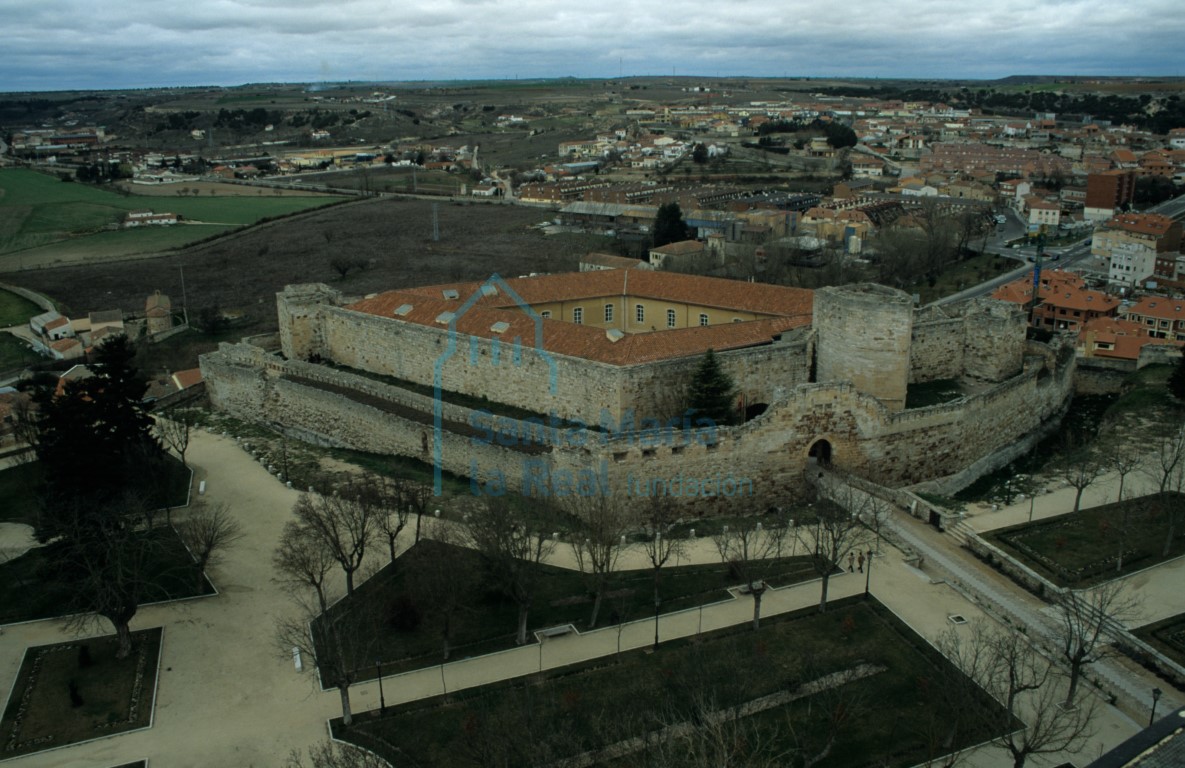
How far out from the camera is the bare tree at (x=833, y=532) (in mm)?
18484

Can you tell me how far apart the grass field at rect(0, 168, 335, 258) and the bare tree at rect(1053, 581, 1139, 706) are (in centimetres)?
7617

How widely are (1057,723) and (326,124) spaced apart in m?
196

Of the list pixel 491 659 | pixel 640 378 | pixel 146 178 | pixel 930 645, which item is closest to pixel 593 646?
pixel 491 659

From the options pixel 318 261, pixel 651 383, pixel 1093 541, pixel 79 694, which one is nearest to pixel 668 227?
pixel 318 261

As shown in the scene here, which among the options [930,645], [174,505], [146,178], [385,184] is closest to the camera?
[930,645]

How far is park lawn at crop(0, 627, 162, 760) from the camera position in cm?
1559

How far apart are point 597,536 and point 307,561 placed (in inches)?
230

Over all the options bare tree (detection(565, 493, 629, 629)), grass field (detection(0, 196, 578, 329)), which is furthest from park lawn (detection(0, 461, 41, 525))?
grass field (detection(0, 196, 578, 329))

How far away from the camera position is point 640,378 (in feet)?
86.6

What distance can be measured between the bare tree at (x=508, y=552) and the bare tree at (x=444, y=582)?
1.73 feet

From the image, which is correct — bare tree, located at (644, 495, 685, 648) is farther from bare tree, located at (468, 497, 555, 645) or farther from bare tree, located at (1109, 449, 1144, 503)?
bare tree, located at (1109, 449, 1144, 503)

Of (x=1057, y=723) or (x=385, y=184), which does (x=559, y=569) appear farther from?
(x=385, y=184)

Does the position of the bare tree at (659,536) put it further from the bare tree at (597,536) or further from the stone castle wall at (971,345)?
the stone castle wall at (971,345)

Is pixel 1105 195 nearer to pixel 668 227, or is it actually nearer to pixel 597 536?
pixel 668 227
